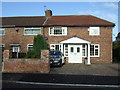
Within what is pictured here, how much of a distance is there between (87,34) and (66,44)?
3.09 m

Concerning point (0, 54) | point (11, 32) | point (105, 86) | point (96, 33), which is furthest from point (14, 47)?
point (105, 86)

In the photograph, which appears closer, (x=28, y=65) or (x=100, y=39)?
(x=28, y=65)

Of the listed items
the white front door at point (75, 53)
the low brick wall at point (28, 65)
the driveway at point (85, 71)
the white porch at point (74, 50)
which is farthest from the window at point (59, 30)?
the low brick wall at point (28, 65)

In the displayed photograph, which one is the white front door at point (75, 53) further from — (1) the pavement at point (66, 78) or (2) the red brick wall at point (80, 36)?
(1) the pavement at point (66, 78)

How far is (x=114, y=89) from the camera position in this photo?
316 inches

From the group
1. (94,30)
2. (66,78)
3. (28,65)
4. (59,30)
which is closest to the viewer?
(66,78)

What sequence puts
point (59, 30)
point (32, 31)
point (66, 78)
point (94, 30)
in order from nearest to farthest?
point (66, 78) < point (94, 30) < point (59, 30) < point (32, 31)

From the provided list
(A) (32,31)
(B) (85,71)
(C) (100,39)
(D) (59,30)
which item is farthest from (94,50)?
(B) (85,71)

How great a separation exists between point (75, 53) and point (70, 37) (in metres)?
2.36

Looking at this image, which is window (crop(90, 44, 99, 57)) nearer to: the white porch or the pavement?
the white porch

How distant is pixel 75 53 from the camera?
2091 centimetres

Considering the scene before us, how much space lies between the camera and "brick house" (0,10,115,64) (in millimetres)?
20891

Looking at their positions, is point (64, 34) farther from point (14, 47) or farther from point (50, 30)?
point (14, 47)

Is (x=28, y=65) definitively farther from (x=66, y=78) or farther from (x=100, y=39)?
(x=100, y=39)
